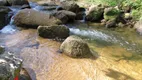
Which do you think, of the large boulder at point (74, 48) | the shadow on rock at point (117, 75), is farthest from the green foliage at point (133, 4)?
the shadow on rock at point (117, 75)

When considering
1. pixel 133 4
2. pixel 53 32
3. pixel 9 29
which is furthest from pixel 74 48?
pixel 133 4

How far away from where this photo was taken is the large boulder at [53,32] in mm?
8492

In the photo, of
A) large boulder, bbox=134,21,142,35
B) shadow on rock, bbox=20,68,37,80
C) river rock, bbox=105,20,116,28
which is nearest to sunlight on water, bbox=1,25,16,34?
shadow on rock, bbox=20,68,37,80


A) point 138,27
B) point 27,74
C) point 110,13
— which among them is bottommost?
point 138,27

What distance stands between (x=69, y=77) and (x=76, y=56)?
1265mm

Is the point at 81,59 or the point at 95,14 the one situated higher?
the point at 95,14

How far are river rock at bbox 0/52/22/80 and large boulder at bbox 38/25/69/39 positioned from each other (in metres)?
4.20

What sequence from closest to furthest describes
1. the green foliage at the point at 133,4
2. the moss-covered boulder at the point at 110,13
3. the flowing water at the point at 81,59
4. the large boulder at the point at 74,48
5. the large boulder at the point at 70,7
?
the flowing water at the point at 81,59, the large boulder at the point at 74,48, the moss-covered boulder at the point at 110,13, the green foliage at the point at 133,4, the large boulder at the point at 70,7

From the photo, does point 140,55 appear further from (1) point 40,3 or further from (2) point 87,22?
(1) point 40,3

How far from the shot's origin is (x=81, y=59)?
A: 23.0ft

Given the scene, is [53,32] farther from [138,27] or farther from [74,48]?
[138,27]

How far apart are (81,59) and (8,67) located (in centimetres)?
339

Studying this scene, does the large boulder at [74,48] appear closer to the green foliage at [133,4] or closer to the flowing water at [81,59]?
the flowing water at [81,59]

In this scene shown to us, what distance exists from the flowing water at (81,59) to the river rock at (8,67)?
1511 mm
